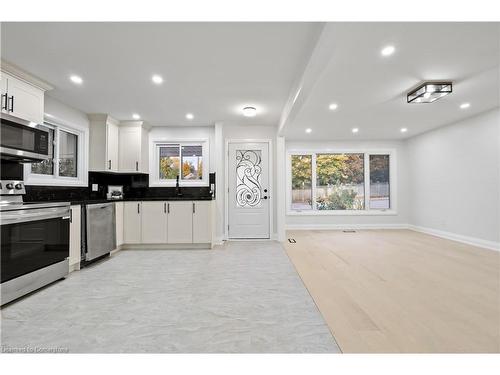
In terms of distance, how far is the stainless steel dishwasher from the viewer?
135 inches

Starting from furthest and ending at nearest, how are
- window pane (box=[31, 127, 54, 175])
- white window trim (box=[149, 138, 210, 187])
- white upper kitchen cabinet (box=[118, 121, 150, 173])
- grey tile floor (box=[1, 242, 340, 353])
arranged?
1. white window trim (box=[149, 138, 210, 187])
2. white upper kitchen cabinet (box=[118, 121, 150, 173])
3. window pane (box=[31, 127, 54, 175])
4. grey tile floor (box=[1, 242, 340, 353])

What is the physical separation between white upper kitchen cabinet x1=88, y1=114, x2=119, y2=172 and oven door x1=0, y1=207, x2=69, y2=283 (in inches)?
65.9

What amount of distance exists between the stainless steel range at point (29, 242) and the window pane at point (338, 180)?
567 cm

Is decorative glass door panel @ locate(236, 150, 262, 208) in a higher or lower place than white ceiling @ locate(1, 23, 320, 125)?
lower

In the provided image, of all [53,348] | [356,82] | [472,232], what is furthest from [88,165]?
[472,232]

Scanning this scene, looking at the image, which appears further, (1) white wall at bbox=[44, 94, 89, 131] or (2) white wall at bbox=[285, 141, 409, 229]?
(2) white wall at bbox=[285, 141, 409, 229]

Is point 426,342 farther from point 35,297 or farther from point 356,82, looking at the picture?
point 35,297

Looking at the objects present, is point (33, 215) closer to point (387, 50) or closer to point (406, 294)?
point (406, 294)

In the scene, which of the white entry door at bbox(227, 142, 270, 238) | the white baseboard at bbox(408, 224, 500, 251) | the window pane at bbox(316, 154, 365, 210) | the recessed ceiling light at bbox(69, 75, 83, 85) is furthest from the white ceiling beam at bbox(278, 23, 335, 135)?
the white baseboard at bbox(408, 224, 500, 251)

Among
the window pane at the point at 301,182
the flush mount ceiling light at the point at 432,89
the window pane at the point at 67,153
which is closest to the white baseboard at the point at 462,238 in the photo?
the window pane at the point at 301,182

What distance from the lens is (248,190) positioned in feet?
17.8

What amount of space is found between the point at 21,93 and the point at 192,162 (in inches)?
113

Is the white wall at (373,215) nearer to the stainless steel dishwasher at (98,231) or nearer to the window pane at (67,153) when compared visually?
the stainless steel dishwasher at (98,231)

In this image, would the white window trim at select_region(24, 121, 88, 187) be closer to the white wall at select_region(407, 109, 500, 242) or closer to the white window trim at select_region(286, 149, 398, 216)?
the white window trim at select_region(286, 149, 398, 216)
